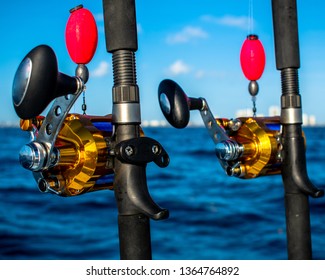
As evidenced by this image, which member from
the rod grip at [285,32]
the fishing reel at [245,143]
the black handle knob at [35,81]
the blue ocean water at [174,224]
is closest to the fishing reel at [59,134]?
the black handle knob at [35,81]

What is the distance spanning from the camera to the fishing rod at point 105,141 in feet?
3.62

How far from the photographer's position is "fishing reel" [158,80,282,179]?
1649 millimetres

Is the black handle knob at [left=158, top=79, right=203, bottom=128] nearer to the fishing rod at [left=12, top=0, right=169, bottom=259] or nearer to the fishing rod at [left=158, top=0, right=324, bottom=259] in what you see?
the fishing rod at [left=12, top=0, right=169, bottom=259]

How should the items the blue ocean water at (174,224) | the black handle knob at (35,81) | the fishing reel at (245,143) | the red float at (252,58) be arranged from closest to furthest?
the black handle knob at (35,81)
the fishing reel at (245,143)
the red float at (252,58)
the blue ocean water at (174,224)

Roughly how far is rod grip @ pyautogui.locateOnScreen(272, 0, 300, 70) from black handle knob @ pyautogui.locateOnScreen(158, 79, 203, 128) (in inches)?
17.8

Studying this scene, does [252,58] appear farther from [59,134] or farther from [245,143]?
[59,134]

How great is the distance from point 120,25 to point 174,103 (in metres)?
0.27

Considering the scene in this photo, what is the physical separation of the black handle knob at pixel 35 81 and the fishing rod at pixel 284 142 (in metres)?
0.68

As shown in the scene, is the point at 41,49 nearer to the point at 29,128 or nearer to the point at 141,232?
the point at 29,128

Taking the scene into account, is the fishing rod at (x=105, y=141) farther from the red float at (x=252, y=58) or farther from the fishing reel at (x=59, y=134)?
the red float at (x=252, y=58)

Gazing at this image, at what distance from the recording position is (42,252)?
5512mm

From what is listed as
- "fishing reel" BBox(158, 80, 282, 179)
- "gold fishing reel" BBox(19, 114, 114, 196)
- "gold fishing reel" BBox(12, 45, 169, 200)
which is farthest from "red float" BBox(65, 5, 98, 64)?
"fishing reel" BBox(158, 80, 282, 179)

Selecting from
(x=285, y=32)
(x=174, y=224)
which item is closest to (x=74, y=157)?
(x=285, y=32)
